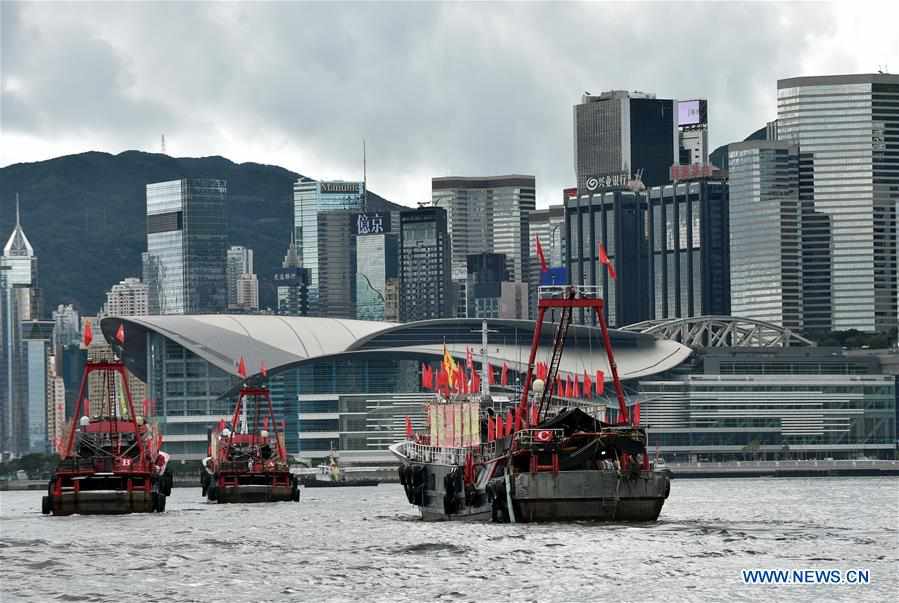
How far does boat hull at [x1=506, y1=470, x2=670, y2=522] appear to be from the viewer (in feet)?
325

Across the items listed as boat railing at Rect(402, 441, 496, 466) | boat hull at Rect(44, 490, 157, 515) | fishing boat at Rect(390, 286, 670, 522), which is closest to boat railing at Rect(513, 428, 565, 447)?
fishing boat at Rect(390, 286, 670, 522)

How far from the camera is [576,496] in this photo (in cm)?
9912

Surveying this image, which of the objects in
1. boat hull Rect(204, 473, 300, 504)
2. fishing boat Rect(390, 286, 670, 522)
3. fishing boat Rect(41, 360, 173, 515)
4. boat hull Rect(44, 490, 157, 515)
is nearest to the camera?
fishing boat Rect(390, 286, 670, 522)

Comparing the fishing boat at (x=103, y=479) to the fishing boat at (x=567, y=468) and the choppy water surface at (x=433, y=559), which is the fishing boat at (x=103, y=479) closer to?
the choppy water surface at (x=433, y=559)

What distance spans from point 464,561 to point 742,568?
11.5 m

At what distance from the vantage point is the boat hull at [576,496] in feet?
325

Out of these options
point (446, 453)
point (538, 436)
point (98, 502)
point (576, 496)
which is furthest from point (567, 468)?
point (98, 502)

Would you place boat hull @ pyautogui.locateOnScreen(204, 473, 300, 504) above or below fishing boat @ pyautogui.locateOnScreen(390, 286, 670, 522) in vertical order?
below

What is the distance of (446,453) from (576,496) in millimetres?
29785

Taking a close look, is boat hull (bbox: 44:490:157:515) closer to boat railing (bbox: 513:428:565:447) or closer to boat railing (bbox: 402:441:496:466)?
→ boat railing (bbox: 402:441:496:466)

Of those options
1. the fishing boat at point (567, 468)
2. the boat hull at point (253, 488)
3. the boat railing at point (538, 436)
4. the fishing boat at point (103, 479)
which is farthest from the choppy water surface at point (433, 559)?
the boat hull at point (253, 488)

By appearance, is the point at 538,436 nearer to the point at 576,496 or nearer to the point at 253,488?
the point at 576,496

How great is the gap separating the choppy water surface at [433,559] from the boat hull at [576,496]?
2.81 feet

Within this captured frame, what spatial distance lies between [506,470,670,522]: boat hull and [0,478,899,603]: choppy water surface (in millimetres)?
857
